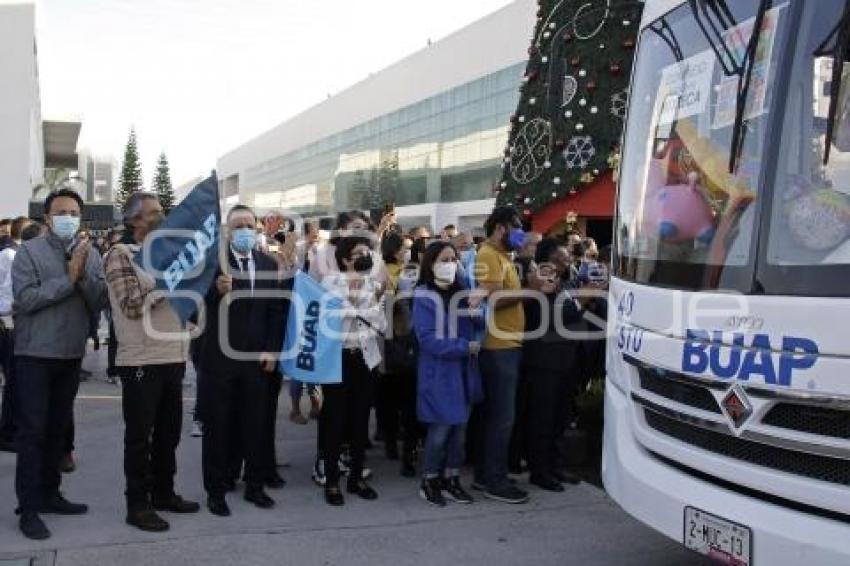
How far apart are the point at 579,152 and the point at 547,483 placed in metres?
7.93

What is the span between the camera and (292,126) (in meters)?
87.6

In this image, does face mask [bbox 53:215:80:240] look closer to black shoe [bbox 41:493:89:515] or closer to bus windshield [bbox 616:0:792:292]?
black shoe [bbox 41:493:89:515]

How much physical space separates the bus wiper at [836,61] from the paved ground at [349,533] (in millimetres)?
2640

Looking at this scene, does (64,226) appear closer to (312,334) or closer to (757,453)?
(312,334)

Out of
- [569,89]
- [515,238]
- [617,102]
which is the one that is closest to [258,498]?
[515,238]

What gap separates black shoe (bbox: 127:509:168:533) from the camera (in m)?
5.01

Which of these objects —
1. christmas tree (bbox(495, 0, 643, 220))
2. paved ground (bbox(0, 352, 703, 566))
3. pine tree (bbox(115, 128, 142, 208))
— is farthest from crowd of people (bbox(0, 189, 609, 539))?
pine tree (bbox(115, 128, 142, 208))

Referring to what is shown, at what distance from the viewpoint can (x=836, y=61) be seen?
3352mm

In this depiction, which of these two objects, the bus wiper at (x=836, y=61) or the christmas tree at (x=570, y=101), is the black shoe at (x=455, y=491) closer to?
the bus wiper at (x=836, y=61)

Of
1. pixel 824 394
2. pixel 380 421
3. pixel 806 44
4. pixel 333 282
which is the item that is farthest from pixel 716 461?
pixel 380 421

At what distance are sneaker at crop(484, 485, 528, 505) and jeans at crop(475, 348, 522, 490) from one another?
31 millimetres

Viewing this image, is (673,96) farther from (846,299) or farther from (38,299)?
(38,299)

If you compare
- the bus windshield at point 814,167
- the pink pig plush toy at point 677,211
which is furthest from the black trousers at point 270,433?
the bus windshield at point 814,167

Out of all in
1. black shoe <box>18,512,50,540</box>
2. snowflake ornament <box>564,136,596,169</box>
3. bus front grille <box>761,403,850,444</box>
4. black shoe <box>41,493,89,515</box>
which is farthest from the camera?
snowflake ornament <box>564,136,596,169</box>
